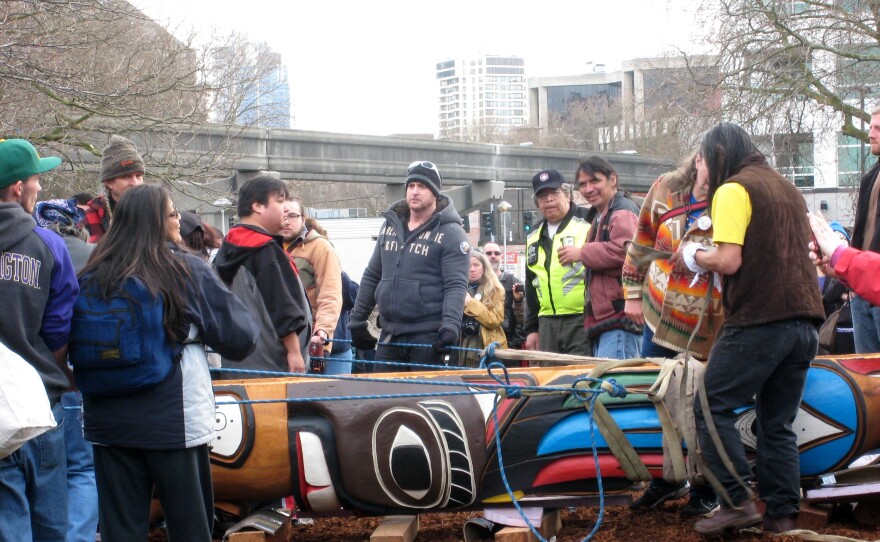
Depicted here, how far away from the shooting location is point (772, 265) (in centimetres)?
Result: 475

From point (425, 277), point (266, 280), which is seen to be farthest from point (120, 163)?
point (425, 277)

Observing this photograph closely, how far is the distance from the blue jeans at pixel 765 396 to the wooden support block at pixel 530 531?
0.79 m

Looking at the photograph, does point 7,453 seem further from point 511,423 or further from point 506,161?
point 506,161

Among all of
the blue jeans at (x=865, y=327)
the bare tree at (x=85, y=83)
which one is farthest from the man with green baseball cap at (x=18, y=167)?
the bare tree at (x=85, y=83)

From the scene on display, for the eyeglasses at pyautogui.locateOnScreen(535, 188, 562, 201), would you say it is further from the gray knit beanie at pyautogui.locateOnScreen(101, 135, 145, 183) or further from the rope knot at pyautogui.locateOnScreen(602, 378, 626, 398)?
the gray knit beanie at pyautogui.locateOnScreen(101, 135, 145, 183)

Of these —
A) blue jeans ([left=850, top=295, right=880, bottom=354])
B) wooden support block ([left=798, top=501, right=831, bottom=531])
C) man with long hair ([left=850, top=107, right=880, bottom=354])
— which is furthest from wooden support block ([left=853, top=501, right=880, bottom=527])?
blue jeans ([left=850, top=295, right=880, bottom=354])

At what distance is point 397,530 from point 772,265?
2099 mm

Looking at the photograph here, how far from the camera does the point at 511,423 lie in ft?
16.7

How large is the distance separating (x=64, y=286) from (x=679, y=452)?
9.15 feet

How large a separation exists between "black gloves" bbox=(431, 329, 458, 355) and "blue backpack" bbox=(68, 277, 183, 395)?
8.65 feet

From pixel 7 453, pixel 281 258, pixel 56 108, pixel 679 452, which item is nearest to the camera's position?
pixel 7 453

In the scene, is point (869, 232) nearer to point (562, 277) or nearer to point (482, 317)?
point (562, 277)

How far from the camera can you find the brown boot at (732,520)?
15.8 feet

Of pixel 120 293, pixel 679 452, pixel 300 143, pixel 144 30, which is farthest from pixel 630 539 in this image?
pixel 300 143
